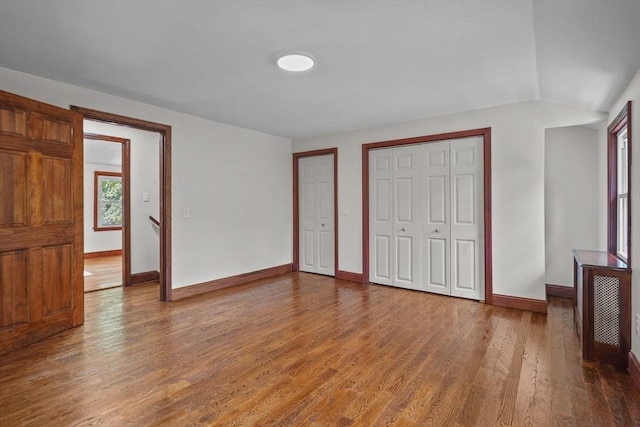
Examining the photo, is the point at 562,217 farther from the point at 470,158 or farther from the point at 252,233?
the point at 252,233

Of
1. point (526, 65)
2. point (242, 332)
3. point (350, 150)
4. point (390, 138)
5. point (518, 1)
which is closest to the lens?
point (518, 1)

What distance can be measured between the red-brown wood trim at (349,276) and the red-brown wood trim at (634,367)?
9.95 ft

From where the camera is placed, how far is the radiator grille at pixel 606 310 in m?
2.37

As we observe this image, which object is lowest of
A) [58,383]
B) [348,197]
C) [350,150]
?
[58,383]

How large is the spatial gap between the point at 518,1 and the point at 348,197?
3.43 metres

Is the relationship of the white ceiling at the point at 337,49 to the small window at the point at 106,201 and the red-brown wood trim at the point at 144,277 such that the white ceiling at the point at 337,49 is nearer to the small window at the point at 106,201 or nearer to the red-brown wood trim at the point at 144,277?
the red-brown wood trim at the point at 144,277

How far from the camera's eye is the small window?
7.70 metres

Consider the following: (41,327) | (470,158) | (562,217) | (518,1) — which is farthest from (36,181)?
(562,217)

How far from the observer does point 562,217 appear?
13.4ft

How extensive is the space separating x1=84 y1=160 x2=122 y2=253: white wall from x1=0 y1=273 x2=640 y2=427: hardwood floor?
15.9ft

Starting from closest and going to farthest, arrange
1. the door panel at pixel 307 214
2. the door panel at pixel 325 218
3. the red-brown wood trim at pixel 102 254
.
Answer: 1. the door panel at pixel 325 218
2. the door panel at pixel 307 214
3. the red-brown wood trim at pixel 102 254

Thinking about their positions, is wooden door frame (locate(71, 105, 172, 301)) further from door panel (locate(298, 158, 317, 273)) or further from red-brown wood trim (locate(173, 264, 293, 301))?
door panel (locate(298, 158, 317, 273))

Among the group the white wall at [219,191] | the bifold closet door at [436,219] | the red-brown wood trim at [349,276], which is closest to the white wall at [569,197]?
the bifold closet door at [436,219]

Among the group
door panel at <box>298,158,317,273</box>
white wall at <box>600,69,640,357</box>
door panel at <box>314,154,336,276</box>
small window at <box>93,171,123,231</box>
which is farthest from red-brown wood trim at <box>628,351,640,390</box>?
small window at <box>93,171,123,231</box>
